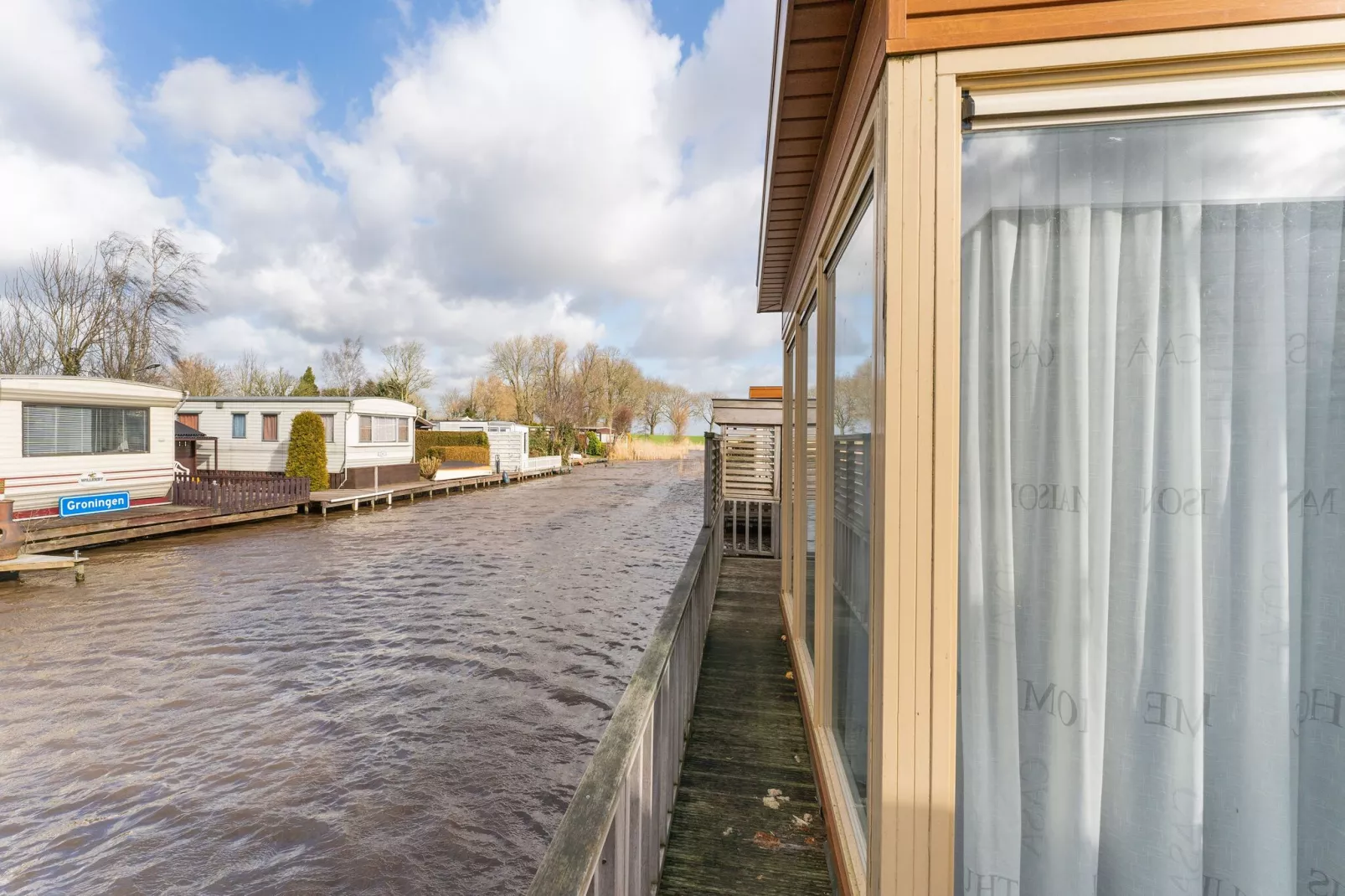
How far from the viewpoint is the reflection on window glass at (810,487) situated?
3096 millimetres

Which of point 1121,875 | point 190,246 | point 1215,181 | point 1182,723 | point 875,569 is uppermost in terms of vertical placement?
point 190,246

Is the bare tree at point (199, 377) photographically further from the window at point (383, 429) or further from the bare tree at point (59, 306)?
the window at point (383, 429)

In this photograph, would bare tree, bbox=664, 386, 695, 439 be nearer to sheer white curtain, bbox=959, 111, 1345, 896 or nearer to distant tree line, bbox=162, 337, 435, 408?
distant tree line, bbox=162, 337, 435, 408

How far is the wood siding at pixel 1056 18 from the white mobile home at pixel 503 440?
26313 mm

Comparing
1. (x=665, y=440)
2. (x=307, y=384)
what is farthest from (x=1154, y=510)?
(x=665, y=440)

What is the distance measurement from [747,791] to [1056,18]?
119 inches

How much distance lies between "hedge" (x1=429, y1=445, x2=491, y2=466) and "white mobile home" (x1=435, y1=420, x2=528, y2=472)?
0.34 meters

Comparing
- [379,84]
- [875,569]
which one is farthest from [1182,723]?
[379,84]

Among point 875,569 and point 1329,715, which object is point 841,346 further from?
point 1329,715

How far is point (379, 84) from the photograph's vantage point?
19453mm

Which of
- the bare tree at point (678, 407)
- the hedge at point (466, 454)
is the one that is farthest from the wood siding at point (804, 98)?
the bare tree at point (678, 407)

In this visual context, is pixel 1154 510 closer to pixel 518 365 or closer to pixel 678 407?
pixel 518 365

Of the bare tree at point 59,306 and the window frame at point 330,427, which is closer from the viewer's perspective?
the window frame at point 330,427

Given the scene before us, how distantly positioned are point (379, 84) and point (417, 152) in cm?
914
